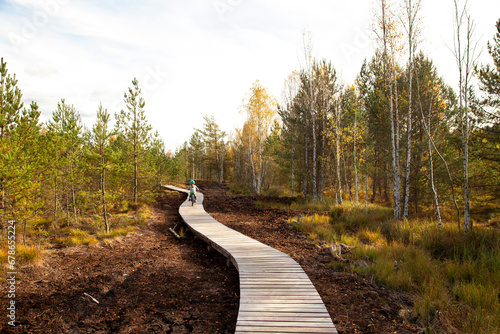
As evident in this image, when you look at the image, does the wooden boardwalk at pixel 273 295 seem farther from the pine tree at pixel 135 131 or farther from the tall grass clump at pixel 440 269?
the pine tree at pixel 135 131

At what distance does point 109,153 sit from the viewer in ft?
27.9

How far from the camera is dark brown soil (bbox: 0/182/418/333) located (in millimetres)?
3838

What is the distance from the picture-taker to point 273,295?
167 inches

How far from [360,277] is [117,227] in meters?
9.00

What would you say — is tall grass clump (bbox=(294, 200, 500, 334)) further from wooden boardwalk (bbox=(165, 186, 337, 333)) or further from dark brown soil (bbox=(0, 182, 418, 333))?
wooden boardwalk (bbox=(165, 186, 337, 333))

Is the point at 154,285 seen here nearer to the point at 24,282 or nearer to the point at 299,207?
the point at 24,282

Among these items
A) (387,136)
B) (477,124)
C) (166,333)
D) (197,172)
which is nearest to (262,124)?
(387,136)

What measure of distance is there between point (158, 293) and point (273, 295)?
93.5 inches

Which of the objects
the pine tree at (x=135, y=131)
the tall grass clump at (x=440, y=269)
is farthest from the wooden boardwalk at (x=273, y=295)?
the pine tree at (x=135, y=131)

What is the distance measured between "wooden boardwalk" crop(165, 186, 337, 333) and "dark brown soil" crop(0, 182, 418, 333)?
0.33 m

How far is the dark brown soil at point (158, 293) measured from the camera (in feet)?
12.6

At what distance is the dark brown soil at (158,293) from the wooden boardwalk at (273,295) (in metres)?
0.33

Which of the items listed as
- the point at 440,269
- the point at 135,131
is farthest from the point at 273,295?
the point at 135,131

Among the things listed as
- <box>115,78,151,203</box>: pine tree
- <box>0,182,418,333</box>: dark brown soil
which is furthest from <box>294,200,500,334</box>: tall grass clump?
<box>115,78,151,203</box>: pine tree
